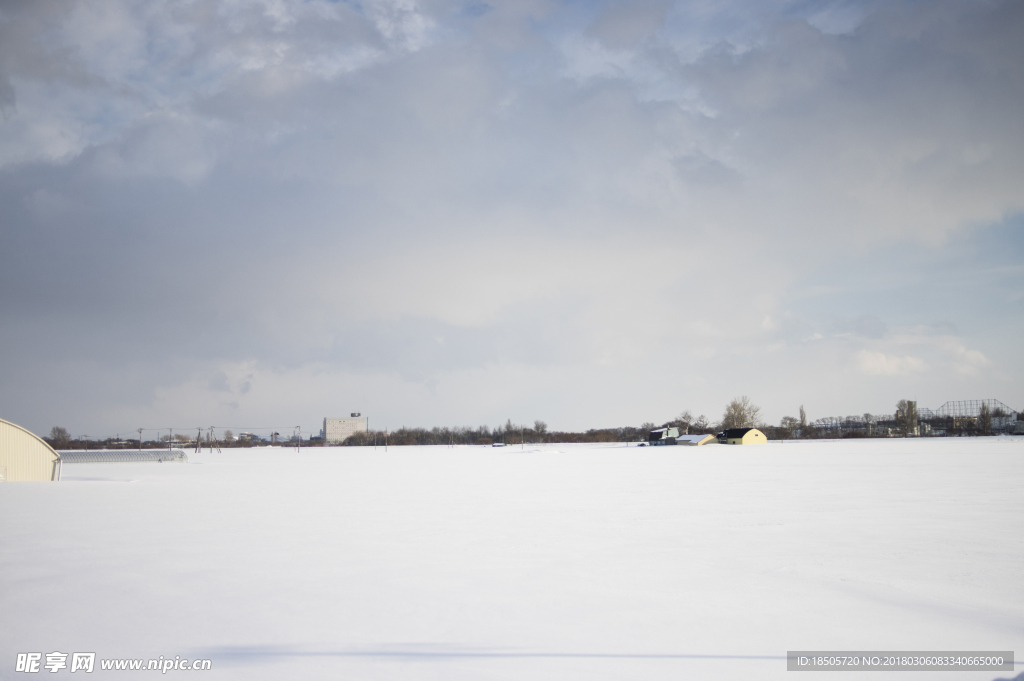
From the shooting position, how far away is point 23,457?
3017 cm

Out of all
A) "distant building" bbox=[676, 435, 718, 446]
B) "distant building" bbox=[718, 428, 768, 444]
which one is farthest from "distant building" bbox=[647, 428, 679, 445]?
"distant building" bbox=[718, 428, 768, 444]

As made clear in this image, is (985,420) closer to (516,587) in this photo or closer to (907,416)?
(907,416)

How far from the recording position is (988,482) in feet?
77.8

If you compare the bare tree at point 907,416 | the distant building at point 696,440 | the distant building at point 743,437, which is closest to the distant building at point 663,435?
the distant building at point 696,440

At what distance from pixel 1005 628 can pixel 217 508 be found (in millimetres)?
19568

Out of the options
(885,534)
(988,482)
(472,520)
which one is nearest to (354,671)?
(472,520)

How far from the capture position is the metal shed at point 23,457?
29172 millimetres

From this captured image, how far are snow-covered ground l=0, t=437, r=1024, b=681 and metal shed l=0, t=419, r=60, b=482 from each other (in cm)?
1522

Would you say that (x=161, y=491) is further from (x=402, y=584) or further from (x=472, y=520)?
(x=402, y=584)

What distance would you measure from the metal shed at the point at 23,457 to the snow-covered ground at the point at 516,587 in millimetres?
15221

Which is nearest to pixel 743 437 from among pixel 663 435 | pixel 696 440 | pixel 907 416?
pixel 696 440

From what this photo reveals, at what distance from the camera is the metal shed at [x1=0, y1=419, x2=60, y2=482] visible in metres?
29.2

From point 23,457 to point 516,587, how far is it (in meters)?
32.8

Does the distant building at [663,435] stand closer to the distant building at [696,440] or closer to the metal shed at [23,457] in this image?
the distant building at [696,440]
